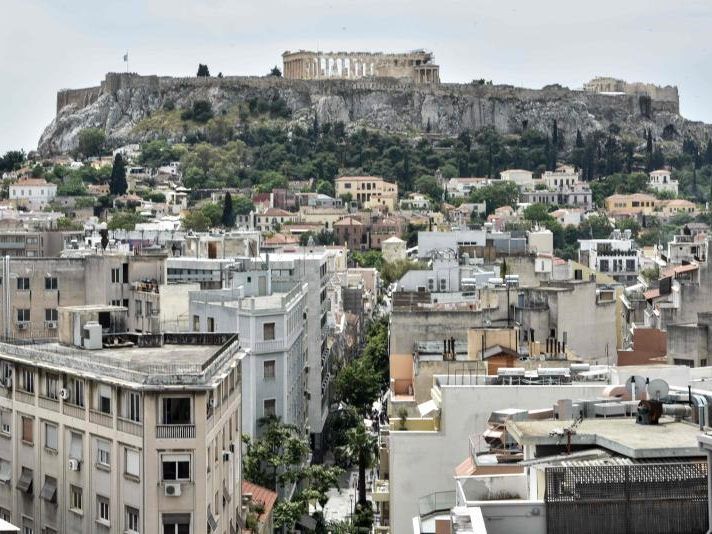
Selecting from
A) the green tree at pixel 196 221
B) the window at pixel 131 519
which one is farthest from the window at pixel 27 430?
the green tree at pixel 196 221

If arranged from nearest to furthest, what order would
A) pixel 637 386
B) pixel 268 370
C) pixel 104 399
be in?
pixel 637 386 < pixel 104 399 < pixel 268 370

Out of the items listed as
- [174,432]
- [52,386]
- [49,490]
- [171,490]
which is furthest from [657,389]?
[52,386]

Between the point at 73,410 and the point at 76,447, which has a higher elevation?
the point at 73,410

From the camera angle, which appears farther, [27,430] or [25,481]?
[27,430]

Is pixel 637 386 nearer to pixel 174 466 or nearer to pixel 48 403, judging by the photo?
pixel 174 466

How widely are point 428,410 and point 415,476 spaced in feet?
11.7

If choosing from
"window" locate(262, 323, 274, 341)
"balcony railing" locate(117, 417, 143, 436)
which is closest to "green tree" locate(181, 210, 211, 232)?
"window" locate(262, 323, 274, 341)

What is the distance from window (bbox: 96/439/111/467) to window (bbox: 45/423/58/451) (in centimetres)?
155

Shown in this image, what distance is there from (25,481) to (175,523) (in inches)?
165

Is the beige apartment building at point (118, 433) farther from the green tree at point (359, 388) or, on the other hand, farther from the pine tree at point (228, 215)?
the pine tree at point (228, 215)

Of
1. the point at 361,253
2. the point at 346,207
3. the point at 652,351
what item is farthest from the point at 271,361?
the point at 346,207

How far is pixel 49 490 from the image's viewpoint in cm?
3338

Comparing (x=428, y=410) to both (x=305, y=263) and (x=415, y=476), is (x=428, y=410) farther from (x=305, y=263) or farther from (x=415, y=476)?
(x=305, y=263)

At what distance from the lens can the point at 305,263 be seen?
71938 millimetres
